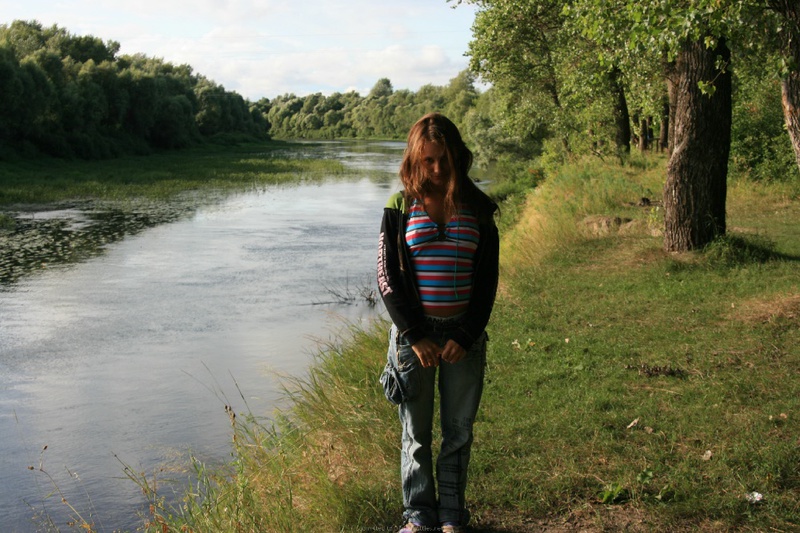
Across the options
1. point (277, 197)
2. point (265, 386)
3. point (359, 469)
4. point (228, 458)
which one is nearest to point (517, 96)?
point (277, 197)

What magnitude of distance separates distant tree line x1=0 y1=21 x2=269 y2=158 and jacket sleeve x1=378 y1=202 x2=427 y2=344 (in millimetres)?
40477

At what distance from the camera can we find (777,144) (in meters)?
17.5

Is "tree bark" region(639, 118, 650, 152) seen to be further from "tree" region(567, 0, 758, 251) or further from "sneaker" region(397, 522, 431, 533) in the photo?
"sneaker" region(397, 522, 431, 533)

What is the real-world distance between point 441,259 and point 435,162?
0.43 meters

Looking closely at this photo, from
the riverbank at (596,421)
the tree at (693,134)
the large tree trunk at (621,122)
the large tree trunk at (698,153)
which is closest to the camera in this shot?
the riverbank at (596,421)

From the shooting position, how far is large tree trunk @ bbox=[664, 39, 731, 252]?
32.2 ft

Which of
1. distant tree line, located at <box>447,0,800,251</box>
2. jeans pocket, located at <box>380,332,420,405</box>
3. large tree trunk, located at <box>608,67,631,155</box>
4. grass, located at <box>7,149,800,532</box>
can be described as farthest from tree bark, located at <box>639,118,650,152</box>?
jeans pocket, located at <box>380,332,420,405</box>

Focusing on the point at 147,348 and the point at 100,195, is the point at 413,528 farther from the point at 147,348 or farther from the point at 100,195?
the point at 100,195

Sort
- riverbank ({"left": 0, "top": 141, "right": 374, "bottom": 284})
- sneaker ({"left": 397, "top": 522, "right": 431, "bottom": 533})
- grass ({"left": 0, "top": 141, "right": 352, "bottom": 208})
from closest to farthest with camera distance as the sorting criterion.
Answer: sneaker ({"left": 397, "top": 522, "right": 431, "bottom": 533}) → riverbank ({"left": 0, "top": 141, "right": 374, "bottom": 284}) → grass ({"left": 0, "top": 141, "right": 352, "bottom": 208})

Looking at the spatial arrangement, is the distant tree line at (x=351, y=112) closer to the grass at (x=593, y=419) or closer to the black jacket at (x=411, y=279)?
the grass at (x=593, y=419)

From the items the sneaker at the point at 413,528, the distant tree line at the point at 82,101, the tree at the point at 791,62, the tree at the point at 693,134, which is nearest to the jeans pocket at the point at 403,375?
the sneaker at the point at 413,528

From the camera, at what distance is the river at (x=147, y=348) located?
286 inches

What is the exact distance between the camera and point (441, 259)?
3.48m

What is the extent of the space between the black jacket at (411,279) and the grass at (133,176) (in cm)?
2776
